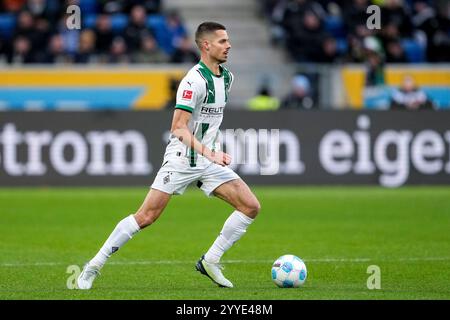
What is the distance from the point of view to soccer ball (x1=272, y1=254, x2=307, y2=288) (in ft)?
33.7

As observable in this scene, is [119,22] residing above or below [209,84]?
above

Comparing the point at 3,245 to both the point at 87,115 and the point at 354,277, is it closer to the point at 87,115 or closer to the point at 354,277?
the point at 354,277

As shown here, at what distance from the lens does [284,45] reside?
94.5 feet

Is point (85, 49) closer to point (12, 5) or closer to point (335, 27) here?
point (12, 5)

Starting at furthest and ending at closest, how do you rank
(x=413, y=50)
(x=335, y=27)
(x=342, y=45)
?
1. (x=335, y=27)
2. (x=413, y=50)
3. (x=342, y=45)

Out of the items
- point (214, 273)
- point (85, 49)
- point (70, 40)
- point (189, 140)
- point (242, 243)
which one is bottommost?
point (242, 243)

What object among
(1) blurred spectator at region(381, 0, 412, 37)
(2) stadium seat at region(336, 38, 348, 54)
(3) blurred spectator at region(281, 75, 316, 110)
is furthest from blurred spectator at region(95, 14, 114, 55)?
(1) blurred spectator at region(381, 0, 412, 37)

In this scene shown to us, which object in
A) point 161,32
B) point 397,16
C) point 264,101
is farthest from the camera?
point 397,16

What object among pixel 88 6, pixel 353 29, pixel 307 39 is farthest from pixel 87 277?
pixel 353 29

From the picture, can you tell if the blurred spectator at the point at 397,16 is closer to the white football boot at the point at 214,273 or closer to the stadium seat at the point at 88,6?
the stadium seat at the point at 88,6

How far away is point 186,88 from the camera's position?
10242mm

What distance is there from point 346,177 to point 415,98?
9.39ft

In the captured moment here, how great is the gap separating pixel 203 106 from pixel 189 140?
1.72ft

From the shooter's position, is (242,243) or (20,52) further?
(20,52)
